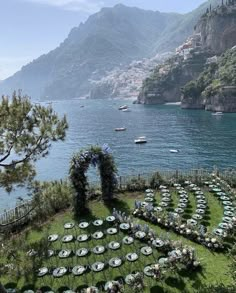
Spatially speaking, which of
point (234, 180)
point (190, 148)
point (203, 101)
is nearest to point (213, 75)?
point (203, 101)

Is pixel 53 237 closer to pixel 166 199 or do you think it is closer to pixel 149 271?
pixel 149 271

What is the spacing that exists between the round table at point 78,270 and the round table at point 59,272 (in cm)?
60

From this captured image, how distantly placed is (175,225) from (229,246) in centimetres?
439

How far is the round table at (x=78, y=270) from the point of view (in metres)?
22.3

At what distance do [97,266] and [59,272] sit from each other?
241cm

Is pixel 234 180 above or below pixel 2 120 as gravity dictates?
below

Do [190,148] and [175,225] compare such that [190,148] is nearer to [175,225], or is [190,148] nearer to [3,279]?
[175,225]

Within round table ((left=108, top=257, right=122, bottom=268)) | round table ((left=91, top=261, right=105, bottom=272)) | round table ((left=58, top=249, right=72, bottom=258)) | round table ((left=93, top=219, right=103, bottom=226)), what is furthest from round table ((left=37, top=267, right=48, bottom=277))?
round table ((left=93, top=219, right=103, bottom=226))

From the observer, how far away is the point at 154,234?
84.3 ft

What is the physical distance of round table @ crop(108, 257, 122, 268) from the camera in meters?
22.8

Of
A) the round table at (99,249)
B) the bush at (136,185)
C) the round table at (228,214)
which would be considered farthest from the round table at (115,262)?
the bush at (136,185)

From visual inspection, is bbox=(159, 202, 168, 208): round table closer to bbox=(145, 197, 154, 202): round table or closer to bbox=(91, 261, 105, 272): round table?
bbox=(145, 197, 154, 202): round table

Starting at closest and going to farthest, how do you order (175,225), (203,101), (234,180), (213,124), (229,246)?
(229,246) → (175,225) → (234,180) → (213,124) → (203,101)

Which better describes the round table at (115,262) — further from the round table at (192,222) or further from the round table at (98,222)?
the round table at (192,222)
